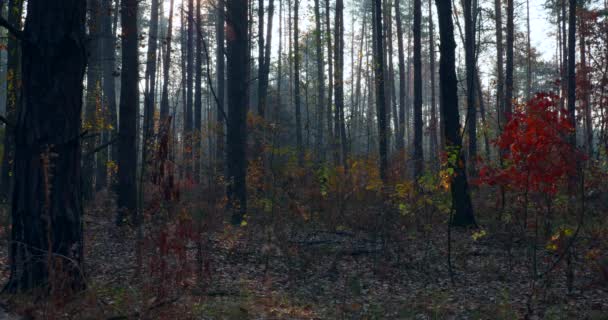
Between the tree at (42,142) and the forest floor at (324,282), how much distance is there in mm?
491

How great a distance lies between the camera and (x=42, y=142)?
6000 mm

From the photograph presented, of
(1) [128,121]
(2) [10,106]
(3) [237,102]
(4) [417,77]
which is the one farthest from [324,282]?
(4) [417,77]

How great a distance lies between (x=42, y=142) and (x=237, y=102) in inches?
251

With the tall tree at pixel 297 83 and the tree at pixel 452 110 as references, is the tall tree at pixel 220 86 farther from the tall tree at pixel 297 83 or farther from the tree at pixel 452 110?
the tree at pixel 452 110

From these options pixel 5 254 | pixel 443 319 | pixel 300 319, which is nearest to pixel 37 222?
pixel 300 319

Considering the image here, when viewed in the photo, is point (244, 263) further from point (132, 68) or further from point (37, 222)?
point (132, 68)

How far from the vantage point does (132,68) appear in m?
11.5

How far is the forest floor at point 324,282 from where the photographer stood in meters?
5.96

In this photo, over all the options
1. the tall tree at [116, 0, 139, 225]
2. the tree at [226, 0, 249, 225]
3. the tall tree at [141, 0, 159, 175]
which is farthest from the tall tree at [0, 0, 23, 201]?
the tree at [226, 0, 249, 225]

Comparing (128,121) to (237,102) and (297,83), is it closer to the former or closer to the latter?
(237,102)

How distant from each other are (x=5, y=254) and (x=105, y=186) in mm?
13681

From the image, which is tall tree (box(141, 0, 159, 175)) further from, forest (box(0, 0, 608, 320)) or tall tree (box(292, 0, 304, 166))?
tall tree (box(292, 0, 304, 166))

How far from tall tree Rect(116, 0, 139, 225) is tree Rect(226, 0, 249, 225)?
6.39 ft

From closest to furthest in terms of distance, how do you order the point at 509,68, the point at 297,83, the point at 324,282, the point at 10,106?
the point at 324,282
the point at 10,106
the point at 509,68
the point at 297,83
